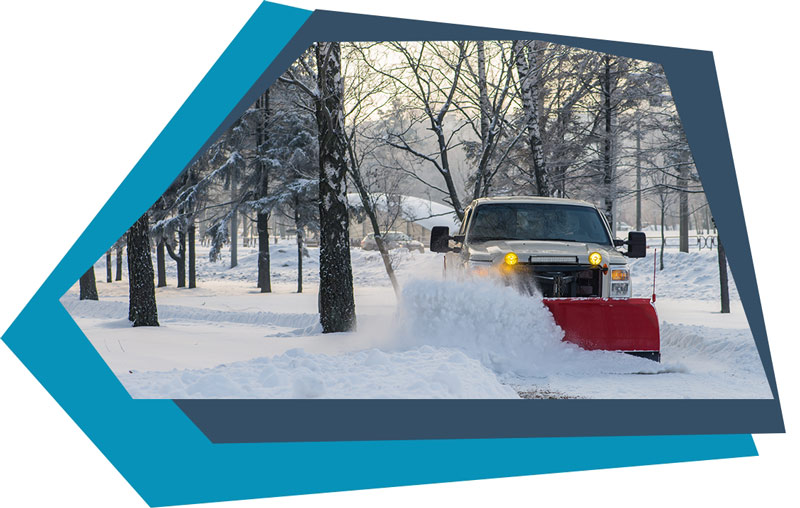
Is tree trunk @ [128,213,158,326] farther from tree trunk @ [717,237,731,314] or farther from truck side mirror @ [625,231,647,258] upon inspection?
tree trunk @ [717,237,731,314]

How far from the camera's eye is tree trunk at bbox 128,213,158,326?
38.2 ft

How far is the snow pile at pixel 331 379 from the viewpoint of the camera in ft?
17.5

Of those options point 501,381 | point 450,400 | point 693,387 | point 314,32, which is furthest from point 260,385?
point 693,387

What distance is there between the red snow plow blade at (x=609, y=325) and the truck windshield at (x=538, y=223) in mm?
1523

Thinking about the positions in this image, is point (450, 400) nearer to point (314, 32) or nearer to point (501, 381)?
point (501, 381)

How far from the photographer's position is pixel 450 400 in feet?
17.5

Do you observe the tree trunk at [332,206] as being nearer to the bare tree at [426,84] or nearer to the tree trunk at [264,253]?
A: the bare tree at [426,84]

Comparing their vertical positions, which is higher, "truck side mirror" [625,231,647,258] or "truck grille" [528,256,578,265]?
"truck side mirror" [625,231,647,258]

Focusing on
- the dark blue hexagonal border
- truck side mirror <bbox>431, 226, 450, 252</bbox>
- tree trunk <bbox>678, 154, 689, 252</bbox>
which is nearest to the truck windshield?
truck side mirror <bbox>431, 226, 450, 252</bbox>

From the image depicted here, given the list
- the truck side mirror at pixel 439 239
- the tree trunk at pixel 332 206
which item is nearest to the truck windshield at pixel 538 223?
the truck side mirror at pixel 439 239

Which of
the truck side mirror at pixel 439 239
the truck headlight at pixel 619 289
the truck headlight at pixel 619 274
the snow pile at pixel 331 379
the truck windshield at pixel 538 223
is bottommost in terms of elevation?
the snow pile at pixel 331 379

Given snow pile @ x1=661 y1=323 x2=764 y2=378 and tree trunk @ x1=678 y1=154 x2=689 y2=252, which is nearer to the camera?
snow pile @ x1=661 y1=323 x2=764 y2=378

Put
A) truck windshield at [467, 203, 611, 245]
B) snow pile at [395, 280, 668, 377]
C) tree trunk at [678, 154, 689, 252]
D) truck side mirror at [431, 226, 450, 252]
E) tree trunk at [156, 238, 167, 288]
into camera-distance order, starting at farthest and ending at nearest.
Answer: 1. tree trunk at [156, 238, 167, 288]
2. tree trunk at [678, 154, 689, 252]
3. truck windshield at [467, 203, 611, 245]
4. truck side mirror at [431, 226, 450, 252]
5. snow pile at [395, 280, 668, 377]

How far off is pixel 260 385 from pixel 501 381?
2.39m
